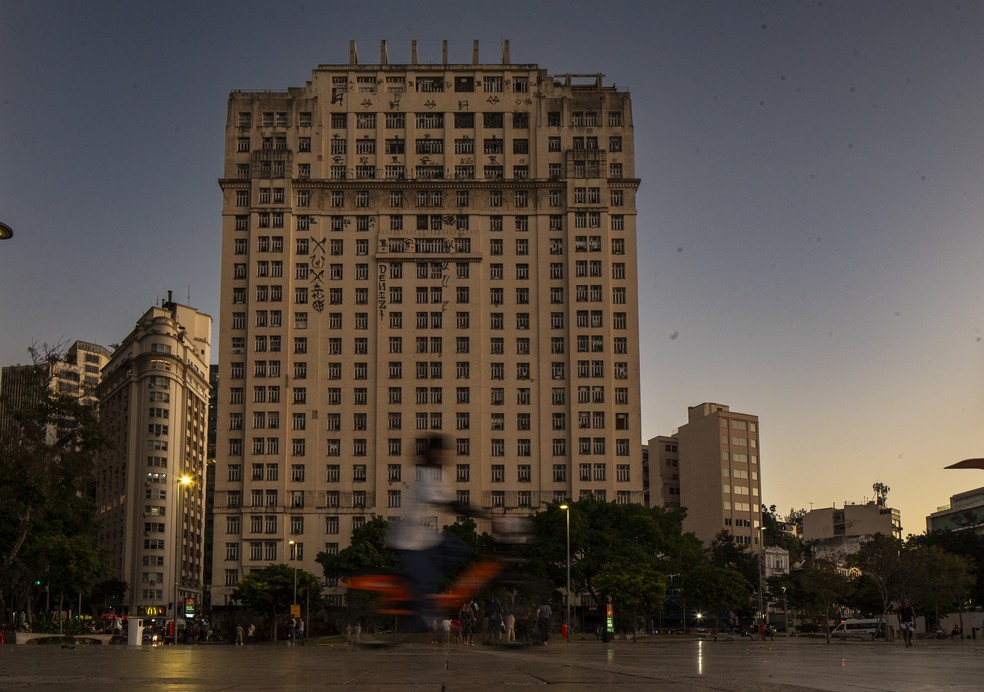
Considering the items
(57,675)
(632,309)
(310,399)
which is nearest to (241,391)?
(310,399)

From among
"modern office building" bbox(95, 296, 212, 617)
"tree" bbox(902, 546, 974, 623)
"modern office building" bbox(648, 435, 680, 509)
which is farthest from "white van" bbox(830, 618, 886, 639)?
"modern office building" bbox(648, 435, 680, 509)

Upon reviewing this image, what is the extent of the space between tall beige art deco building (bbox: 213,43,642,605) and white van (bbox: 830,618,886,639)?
2510cm

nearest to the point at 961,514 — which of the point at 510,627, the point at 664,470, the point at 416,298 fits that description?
the point at 664,470

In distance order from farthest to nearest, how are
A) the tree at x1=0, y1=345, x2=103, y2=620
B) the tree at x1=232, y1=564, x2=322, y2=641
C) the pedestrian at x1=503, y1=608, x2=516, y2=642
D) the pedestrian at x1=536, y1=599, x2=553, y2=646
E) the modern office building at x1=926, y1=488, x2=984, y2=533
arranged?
1. the modern office building at x1=926, y1=488, x2=984, y2=533
2. the tree at x1=232, y1=564, x2=322, y2=641
3. the tree at x1=0, y1=345, x2=103, y2=620
4. the pedestrian at x1=503, y1=608, x2=516, y2=642
5. the pedestrian at x1=536, y1=599, x2=553, y2=646

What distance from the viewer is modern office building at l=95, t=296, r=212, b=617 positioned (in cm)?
12950

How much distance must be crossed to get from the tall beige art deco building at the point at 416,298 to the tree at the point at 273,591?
1642cm

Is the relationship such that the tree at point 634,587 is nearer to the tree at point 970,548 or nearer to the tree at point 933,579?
the tree at point 933,579

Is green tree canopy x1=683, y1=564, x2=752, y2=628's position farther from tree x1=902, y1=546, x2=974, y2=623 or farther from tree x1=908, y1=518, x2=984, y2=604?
tree x1=908, y1=518, x2=984, y2=604

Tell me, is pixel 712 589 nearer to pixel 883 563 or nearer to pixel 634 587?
pixel 883 563

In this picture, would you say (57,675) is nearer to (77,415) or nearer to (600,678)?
(600,678)

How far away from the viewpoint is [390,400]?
4205 inches

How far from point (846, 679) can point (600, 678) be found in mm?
2703

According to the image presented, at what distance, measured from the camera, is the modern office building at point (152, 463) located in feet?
425

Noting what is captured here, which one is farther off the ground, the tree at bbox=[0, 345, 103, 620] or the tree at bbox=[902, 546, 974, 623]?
the tree at bbox=[0, 345, 103, 620]
